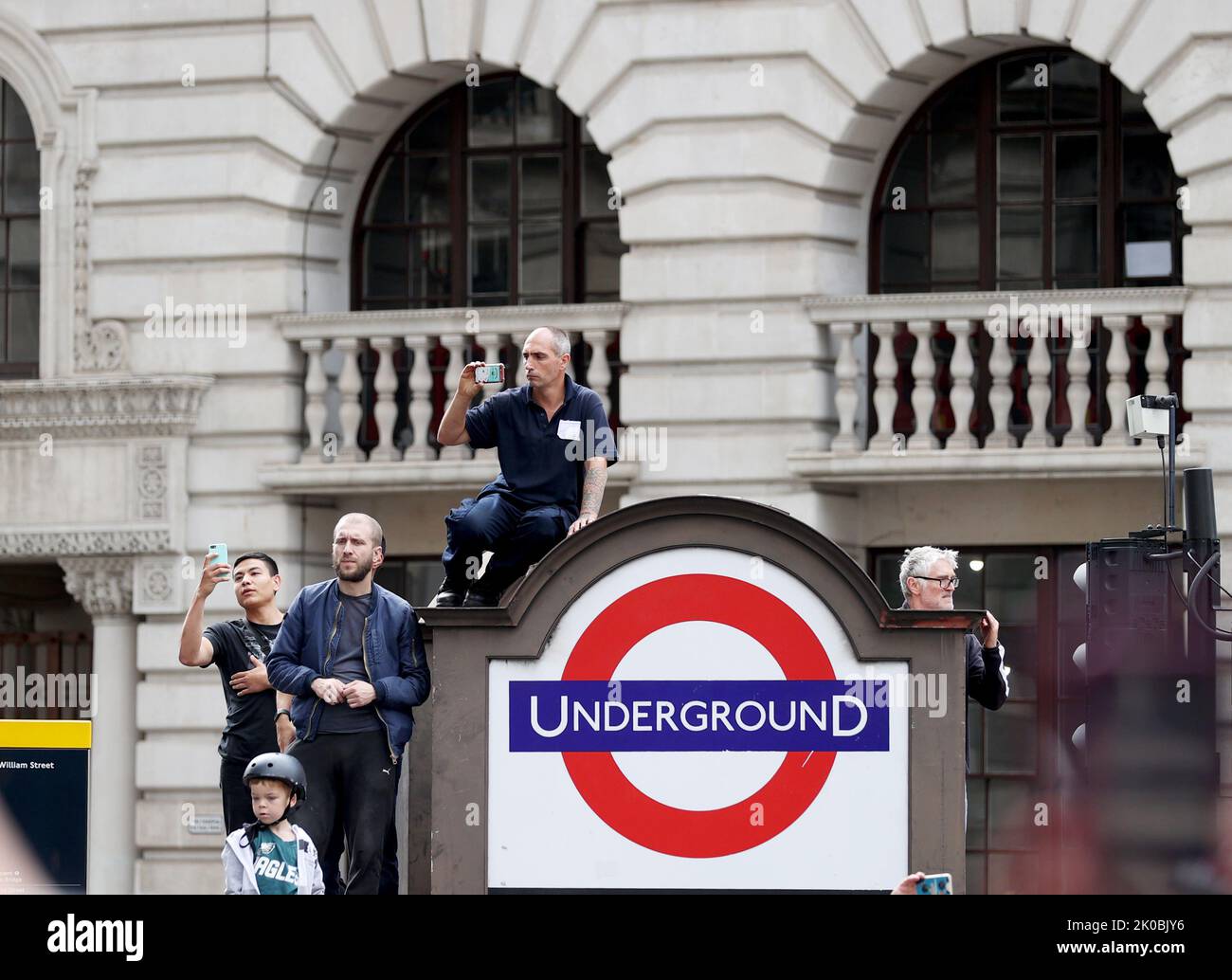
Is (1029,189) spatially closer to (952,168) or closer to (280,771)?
(952,168)

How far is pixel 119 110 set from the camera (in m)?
20.4

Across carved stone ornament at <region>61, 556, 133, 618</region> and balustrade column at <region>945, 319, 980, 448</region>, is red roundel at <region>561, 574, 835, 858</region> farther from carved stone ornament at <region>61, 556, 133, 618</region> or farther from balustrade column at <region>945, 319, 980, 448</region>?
carved stone ornament at <region>61, 556, 133, 618</region>

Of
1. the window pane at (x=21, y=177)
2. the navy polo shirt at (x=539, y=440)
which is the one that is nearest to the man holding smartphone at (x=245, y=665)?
the navy polo shirt at (x=539, y=440)

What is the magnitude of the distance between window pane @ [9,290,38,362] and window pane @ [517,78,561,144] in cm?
444

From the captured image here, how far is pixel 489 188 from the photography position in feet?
69.0

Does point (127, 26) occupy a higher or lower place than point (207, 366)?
higher

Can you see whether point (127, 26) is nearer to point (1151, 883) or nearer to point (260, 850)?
point (1151, 883)

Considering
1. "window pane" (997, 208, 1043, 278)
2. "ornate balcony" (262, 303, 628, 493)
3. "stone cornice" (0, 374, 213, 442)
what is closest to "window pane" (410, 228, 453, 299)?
"ornate balcony" (262, 303, 628, 493)

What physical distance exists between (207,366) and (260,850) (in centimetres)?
1246

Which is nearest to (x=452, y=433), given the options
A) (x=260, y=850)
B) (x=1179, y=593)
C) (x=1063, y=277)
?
(x=260, y=850)

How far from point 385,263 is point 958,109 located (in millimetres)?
5047

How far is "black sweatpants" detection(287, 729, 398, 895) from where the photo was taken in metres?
8.66

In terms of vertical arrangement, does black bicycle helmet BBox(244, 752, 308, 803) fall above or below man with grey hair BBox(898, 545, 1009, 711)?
below
